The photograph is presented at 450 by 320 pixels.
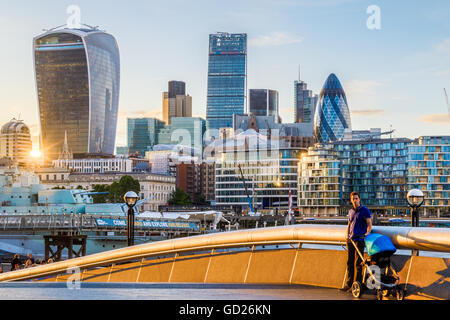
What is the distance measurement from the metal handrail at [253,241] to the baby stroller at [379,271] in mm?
510

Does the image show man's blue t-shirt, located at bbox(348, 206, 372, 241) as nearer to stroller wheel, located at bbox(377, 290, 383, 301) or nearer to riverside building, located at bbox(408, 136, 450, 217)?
stroller wheel, located at bbox(377, 290, 383, 301)

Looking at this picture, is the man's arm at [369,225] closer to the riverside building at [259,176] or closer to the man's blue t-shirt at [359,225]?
the man's blue t-shirt at [359,225]

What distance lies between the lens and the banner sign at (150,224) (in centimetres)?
8199

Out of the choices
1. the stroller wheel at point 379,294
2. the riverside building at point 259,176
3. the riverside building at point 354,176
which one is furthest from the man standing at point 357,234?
the riverside building at point 259,176

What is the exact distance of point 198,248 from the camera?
578 inches

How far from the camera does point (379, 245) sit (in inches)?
440

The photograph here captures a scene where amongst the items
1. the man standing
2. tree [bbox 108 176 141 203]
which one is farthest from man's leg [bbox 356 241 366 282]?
tree [bbox 108 176 141 203]

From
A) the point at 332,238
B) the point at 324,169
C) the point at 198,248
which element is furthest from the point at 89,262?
the point at 324,169

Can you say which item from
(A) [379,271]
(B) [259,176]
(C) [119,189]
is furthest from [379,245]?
(B) [259,176]

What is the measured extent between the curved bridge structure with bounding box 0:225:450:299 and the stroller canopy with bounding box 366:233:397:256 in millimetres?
489

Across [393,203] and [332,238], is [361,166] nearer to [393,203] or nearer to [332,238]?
[393,203]

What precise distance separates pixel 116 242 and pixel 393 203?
95.4m

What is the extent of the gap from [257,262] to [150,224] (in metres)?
75.7
